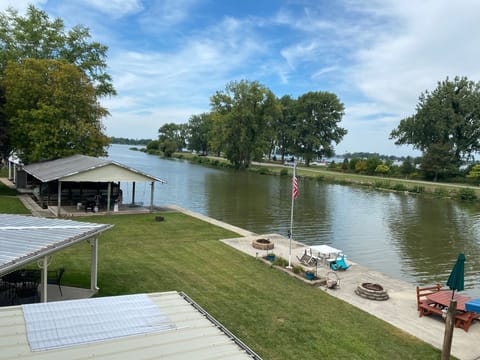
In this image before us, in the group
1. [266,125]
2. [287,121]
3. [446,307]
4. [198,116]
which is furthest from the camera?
[198,116]

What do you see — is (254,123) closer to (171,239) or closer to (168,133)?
(171,239)

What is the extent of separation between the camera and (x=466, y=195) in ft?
144

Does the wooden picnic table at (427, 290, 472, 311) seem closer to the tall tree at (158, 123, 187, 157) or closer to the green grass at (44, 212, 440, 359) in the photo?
the green grass at (44, 212, 440, 359)

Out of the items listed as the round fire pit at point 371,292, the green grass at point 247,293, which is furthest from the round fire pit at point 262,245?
the round fire pit at point 371,292

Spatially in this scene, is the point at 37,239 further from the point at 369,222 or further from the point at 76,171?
the point at 369,222

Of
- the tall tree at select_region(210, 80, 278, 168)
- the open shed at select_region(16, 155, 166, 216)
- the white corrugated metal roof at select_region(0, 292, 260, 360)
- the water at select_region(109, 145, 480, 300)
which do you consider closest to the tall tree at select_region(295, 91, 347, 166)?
the tall tree at select_region(210, 80, 278, 168)

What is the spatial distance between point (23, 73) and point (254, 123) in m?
46.5

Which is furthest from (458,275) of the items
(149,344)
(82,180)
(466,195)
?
(466,195)

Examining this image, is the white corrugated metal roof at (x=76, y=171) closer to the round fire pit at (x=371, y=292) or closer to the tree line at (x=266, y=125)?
the round fire pit at (x=371, y=292)

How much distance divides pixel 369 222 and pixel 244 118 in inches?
1773

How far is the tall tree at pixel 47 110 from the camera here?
26203mm

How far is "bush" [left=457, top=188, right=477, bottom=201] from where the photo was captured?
43531mm

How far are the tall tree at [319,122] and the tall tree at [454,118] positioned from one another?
66.7 ft

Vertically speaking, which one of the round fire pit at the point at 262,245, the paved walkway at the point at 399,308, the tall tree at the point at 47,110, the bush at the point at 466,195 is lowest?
the paved walkway at the point at 399,308
